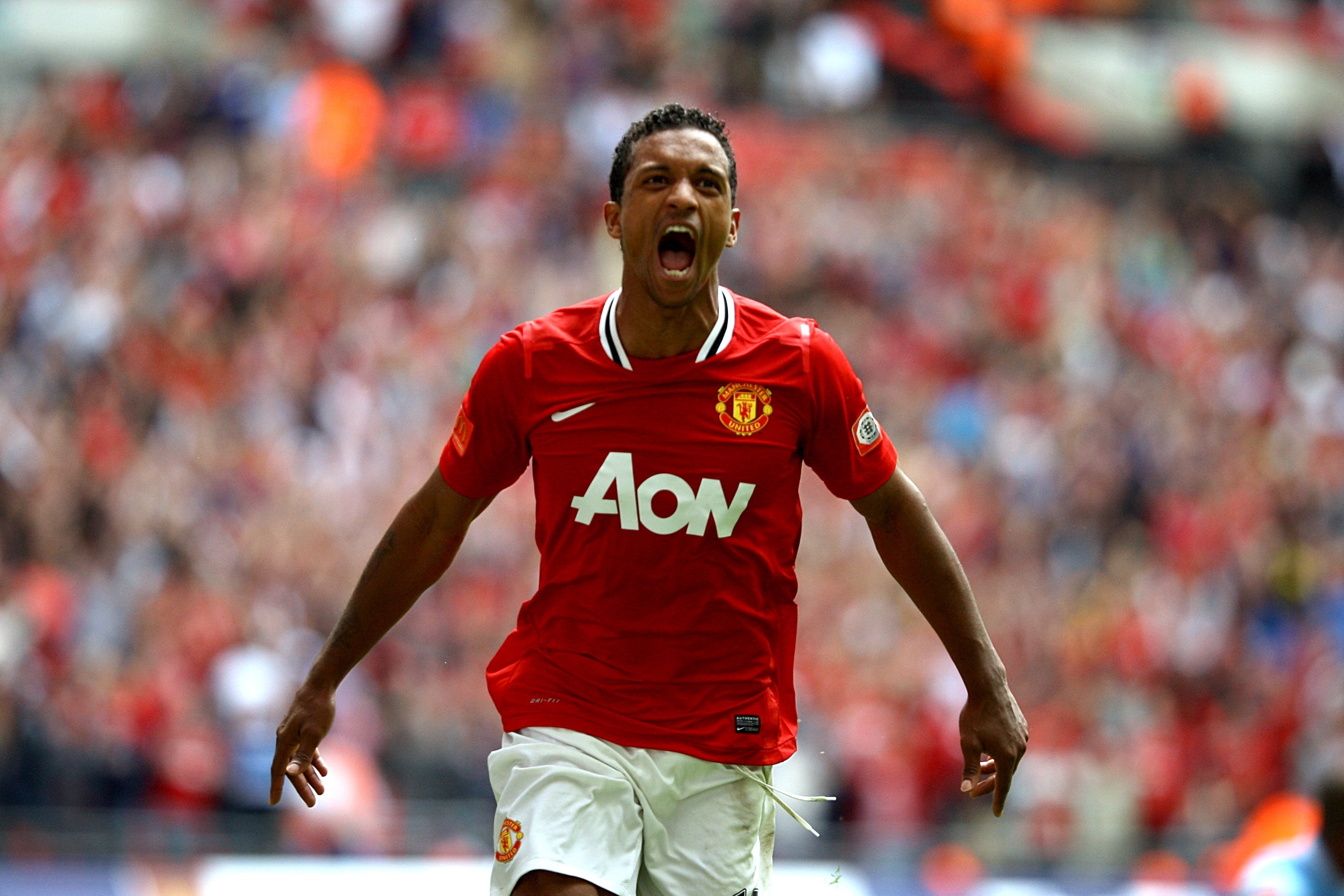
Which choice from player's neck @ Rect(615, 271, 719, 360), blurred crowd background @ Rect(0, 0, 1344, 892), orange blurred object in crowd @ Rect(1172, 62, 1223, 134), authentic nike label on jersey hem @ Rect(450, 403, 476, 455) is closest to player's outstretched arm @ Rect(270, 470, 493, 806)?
authentic nike label on jersey hem @ Rect(450, 403, 476, 455)

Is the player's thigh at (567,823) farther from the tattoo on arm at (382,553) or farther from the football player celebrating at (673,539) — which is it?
the tattoo on arm at (382,553)

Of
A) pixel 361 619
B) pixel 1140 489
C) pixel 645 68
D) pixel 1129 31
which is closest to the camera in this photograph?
pixel 361 619

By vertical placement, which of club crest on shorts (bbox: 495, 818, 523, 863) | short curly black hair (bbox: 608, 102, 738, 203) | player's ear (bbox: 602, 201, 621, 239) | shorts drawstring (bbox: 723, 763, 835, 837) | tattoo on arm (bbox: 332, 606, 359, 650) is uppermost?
short curly black hair (bbox: 608, 102, 738, 203)

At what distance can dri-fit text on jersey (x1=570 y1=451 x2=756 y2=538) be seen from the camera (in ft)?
13.9

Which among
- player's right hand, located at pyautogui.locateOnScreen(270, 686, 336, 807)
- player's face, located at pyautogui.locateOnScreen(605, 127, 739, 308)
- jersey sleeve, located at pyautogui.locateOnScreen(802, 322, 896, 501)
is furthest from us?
player's right hand, located at pyautogui.locateOnScreen(270, 686, 336, 807)

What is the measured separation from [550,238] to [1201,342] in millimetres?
5423

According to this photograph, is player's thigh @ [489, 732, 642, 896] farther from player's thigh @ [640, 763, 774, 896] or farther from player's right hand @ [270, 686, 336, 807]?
player's right hand @ [270, 686, 336, 807]

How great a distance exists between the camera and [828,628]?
11.2 meters

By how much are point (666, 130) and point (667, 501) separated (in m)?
0.90

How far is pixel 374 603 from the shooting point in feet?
14.9

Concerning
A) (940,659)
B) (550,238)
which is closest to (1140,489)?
(940,659)

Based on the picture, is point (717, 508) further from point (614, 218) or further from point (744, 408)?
point (614, 218)

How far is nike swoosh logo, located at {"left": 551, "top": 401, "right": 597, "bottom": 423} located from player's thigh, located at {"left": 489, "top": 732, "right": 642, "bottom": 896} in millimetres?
777

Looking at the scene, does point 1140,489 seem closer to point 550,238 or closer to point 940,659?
point 940,659
